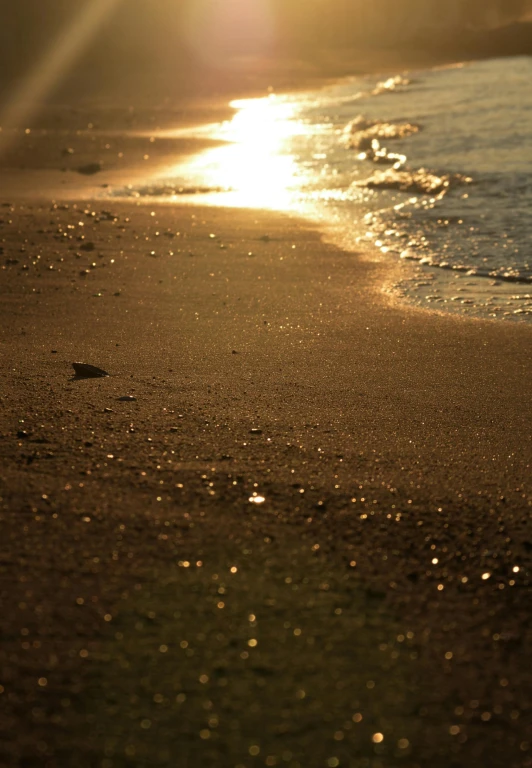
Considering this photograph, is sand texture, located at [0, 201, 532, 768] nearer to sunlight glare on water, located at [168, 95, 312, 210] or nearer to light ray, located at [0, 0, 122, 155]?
sunlight glare on water, located at [168, 95, 312, 210]

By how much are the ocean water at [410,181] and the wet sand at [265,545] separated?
1803mm

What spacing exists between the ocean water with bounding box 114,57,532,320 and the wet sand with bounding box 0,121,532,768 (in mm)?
1803

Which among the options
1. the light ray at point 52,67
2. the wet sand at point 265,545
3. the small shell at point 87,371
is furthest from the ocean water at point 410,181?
the light ray at point 52,67

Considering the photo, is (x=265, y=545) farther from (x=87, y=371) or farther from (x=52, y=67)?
(x=52, y=67)

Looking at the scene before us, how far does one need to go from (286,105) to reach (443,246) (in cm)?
1583

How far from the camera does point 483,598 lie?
2.62 m

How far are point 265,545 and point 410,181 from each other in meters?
9.31

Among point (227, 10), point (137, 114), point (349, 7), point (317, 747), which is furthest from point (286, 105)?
point (349, 7)

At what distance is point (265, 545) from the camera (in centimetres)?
281

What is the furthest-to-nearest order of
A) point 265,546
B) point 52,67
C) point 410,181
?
1. point 52,67
2. point 410,181
3. point 265,546

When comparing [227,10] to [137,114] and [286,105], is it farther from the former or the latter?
[137,114]

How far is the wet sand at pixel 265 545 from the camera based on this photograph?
211 centimetres

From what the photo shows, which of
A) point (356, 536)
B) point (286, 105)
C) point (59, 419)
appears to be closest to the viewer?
point (356, 536)

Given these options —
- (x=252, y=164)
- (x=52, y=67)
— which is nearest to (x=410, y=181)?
(x=252, y=164)
